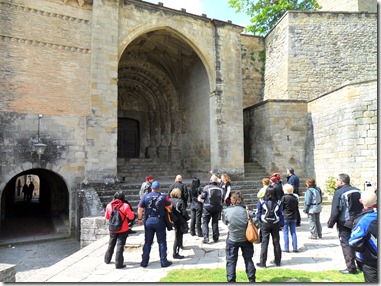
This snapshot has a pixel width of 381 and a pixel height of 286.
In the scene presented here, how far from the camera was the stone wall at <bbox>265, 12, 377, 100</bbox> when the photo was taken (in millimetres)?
16250

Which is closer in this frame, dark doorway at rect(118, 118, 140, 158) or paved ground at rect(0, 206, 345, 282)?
paved ground at rect(0, 206, 345, 282)

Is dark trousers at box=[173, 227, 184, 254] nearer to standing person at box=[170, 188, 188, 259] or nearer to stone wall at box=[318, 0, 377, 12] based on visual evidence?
standing person at box=[170, 188, 188, 259]

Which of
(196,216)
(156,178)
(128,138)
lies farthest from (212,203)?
(128,138)

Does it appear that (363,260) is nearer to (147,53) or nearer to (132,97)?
(147,53)

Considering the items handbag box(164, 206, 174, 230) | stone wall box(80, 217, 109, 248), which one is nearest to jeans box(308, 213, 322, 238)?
handbag box(164, 206, 174, 230)

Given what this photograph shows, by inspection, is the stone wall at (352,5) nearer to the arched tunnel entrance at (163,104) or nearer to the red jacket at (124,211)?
the arched tunnel entrance at (163,104)

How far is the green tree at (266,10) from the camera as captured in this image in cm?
2033

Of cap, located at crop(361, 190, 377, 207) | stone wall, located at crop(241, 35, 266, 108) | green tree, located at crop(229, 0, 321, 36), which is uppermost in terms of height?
green tree, located at crop(229, 0, 321, 36)

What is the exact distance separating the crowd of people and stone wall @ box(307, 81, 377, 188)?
517 centimetres

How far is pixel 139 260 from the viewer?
5230 millimetres

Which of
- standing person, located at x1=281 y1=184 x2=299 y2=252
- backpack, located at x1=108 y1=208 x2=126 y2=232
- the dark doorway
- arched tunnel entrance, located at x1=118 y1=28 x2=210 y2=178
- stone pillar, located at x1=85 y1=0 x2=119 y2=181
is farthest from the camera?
the dark doorway

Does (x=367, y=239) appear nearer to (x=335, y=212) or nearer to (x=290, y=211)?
(x=335, y=212)

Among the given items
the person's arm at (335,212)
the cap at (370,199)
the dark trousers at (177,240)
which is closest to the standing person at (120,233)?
the dark trousers at (177,240)

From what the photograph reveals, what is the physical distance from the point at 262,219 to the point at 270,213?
16cm
